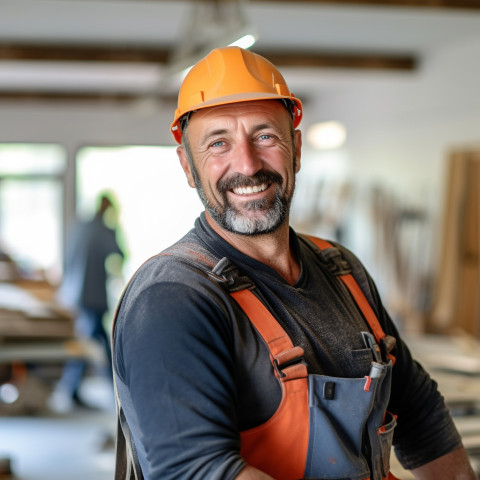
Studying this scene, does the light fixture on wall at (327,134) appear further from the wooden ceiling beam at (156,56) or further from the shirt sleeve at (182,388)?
the shirt sleeve at (182,388)

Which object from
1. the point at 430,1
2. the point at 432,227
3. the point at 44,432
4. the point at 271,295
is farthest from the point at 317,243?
the point at 432,227

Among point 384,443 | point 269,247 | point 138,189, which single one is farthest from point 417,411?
point 138,189

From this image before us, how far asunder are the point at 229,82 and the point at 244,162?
180 mm

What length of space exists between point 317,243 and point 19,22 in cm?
704

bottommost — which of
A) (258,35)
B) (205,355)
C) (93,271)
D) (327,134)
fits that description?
(93,271)

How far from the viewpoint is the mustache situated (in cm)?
177

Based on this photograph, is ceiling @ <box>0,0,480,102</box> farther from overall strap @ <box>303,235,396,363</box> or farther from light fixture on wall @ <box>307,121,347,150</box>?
overall strap @ <box>303,235,396,363</box>

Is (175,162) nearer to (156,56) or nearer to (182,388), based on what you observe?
(156,56)

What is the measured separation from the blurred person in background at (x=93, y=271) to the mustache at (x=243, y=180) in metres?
6.18

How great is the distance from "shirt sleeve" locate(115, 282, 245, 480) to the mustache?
14.1 inches

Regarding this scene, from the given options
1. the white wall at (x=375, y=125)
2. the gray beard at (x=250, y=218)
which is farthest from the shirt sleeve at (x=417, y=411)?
the white wall at (x=375, y=125)

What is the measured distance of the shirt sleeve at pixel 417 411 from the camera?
2025mm

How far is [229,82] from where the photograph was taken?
1.74 metres

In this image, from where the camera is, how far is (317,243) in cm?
209
